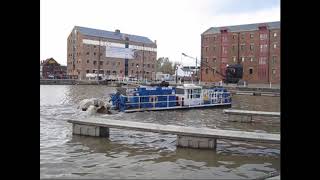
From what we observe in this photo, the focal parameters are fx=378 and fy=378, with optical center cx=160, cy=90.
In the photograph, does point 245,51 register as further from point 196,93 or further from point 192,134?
point 192,134

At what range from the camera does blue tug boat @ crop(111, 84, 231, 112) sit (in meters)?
24.3

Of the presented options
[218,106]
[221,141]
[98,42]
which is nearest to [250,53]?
[218,106]

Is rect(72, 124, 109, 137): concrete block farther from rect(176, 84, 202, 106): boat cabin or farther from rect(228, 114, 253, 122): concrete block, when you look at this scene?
rect(176, 84, 202, 106): boat cabin

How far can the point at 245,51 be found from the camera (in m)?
65.6

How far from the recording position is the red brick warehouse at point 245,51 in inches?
2419

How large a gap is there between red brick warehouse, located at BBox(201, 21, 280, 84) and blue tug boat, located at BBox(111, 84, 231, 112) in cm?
3325

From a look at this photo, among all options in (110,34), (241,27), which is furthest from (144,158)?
(110,34)

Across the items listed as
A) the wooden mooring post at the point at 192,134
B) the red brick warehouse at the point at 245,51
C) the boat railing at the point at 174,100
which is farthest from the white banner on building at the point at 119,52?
the wooden mooring post at the point at 192,134

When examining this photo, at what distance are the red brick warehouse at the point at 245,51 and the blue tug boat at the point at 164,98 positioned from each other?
1309 inches

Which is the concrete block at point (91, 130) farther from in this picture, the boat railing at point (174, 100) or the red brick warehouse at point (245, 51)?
the red brick warehouse at point (245, 51)

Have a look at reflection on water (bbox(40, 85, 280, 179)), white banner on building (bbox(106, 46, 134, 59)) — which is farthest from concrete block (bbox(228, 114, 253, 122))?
white banner on building (bbox(106, 46, 134, 59))

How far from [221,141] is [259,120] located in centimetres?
774
